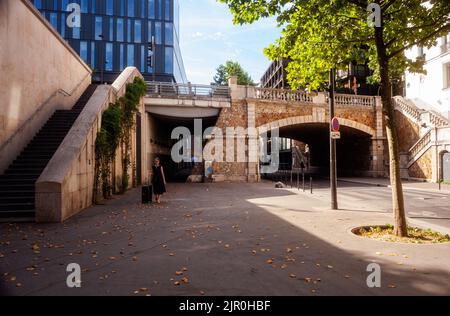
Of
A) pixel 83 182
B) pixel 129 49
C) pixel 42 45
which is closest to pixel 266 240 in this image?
pixel 83 182

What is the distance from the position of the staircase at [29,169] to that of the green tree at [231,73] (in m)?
34.2

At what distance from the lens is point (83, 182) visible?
31.1ft

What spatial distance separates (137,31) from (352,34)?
43871mm

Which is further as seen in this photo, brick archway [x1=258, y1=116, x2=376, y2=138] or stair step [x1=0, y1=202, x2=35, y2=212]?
brick archway [x1=258, y1=116, x2=376, y2=138]

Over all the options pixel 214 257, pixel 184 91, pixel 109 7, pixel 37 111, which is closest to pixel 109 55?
pixel 109 7

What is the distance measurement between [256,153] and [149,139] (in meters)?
7.44

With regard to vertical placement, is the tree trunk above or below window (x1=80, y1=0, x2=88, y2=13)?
below

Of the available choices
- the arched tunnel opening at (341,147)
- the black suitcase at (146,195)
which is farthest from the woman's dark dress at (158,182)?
the arched tunnel opening at (341,147)

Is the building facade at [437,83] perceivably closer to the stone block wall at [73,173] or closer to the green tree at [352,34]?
the green tree at [352,34]

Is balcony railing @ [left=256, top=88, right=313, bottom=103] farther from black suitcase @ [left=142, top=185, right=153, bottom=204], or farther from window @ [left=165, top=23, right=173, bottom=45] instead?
window @ [left=165, top=23, right=173, bottom=45]

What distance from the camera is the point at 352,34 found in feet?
24.4

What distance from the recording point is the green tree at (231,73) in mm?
45031

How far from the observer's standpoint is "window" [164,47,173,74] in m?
45.1

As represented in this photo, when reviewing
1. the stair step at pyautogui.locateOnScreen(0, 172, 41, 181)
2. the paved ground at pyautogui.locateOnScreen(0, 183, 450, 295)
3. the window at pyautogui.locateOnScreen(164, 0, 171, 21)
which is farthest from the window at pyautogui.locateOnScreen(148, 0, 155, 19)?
the paved ground at pyautogui.locateOnScreen(0, 183, 450, 295)
